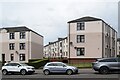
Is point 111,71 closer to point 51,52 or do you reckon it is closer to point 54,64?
point 54,64

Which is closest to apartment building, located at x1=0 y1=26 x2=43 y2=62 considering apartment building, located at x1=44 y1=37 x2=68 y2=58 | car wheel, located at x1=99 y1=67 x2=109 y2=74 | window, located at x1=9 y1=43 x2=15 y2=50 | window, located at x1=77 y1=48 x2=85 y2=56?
window, located at x1=9 y1=43 x2=15 y2=50

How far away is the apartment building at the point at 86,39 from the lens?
4903cm

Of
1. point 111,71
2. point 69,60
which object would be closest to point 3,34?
point 69,60

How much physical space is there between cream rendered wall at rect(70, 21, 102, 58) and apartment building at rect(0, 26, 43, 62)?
588 inches

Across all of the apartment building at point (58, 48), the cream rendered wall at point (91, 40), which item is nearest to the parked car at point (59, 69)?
the cream rendered wall at point (91, 40)

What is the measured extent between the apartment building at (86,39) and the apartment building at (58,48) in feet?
139

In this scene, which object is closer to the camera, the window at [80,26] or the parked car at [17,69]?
the parked car at [17,69]

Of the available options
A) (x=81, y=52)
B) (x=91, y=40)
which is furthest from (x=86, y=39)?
(x=81, y=52)

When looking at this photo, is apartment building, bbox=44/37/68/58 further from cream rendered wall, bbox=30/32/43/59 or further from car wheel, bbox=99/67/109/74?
car wheel, bbox=99/67/109/74

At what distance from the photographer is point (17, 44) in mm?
61875

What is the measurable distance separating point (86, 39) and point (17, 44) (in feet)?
64.0

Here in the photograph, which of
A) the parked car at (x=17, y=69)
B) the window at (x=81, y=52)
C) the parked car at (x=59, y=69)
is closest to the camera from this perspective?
the parked car at (x=59, y=69)

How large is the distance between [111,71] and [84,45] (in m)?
23.6

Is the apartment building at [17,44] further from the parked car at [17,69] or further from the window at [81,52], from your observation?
the parked car at [17,69]
